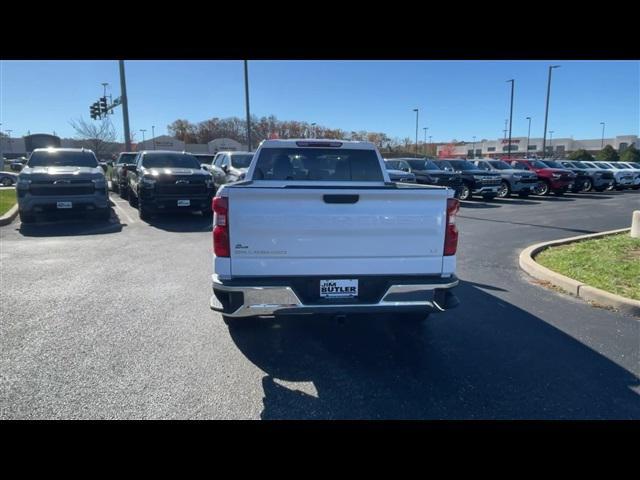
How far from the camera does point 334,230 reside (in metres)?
3.43

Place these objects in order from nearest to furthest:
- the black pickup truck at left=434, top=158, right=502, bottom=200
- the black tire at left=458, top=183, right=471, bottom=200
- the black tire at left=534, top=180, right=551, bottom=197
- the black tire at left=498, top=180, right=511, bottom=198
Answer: the black pickup truck at left=434, top=158, right=502, bottom=200, the black tire at left=458, top=183, right=471, bottom=200, the black tire at left=498, top=180, right=511, bottom=198, the black tire at left=534, top=180, right=551, bottom=197

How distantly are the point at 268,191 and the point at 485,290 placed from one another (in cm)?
405

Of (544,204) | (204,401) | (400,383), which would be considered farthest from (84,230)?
(544,204)

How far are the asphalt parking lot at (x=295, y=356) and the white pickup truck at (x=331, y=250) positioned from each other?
2.03 ft

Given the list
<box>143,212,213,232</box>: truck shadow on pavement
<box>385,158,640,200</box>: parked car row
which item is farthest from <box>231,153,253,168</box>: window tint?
<box>385,158,640,200</box>: parked car row

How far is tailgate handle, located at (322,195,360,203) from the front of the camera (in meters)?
3.39

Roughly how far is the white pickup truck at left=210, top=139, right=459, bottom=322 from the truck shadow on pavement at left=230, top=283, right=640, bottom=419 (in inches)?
23.5

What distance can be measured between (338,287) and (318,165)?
2.35 meters

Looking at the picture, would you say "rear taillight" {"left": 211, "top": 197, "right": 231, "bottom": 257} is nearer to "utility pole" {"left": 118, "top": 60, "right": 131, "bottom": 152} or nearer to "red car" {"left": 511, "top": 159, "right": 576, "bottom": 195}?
"red car" {"left": 511, "top": 159, "right": 576, "bottom": 195}

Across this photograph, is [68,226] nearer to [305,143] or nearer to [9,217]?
[9,217]

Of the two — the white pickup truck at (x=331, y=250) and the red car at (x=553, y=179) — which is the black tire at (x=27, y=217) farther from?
the red car at (x=553, y=179)

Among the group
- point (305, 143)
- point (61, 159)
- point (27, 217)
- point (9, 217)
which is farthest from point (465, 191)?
point (9, 217)

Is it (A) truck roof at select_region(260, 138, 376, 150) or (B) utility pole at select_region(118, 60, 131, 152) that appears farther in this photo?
(B) utility pole at select_region(118, 60, 131, 152)
